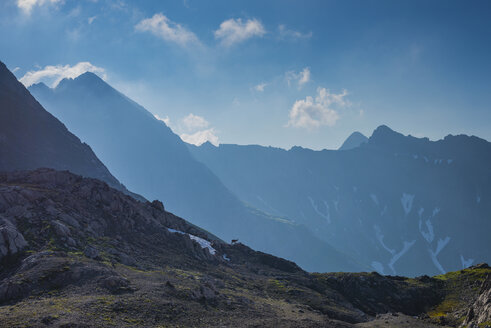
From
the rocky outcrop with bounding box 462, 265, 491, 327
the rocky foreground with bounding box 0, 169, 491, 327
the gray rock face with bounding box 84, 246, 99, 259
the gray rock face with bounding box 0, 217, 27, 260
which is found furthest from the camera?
the gray rock face with bounding box 84, 246, 99, 259

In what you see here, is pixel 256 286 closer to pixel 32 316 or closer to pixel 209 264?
pixel 209 264

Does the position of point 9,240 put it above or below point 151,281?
below

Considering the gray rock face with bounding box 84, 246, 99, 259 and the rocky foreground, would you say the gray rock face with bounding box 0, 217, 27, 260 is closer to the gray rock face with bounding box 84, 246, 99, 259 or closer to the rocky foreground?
the rocky foreground

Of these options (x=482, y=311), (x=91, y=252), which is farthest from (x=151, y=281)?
(x=482, y=311)

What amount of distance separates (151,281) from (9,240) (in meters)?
21.9

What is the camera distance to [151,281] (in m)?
49.2

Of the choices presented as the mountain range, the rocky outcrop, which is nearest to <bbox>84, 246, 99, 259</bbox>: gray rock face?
the mountain range

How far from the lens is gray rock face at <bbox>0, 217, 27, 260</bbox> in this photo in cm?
4688

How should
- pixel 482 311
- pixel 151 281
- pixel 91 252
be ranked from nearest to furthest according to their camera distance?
pixel 482 311, pixel 151 281, pixel 91 252

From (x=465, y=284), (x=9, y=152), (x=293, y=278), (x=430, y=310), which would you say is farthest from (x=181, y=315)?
(x=9, y=152)

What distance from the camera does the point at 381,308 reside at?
7788 cm

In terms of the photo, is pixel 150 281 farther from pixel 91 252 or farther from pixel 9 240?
pixel 9 240

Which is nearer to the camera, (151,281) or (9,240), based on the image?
(9,240)

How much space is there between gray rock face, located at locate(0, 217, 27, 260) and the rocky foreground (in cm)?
12
